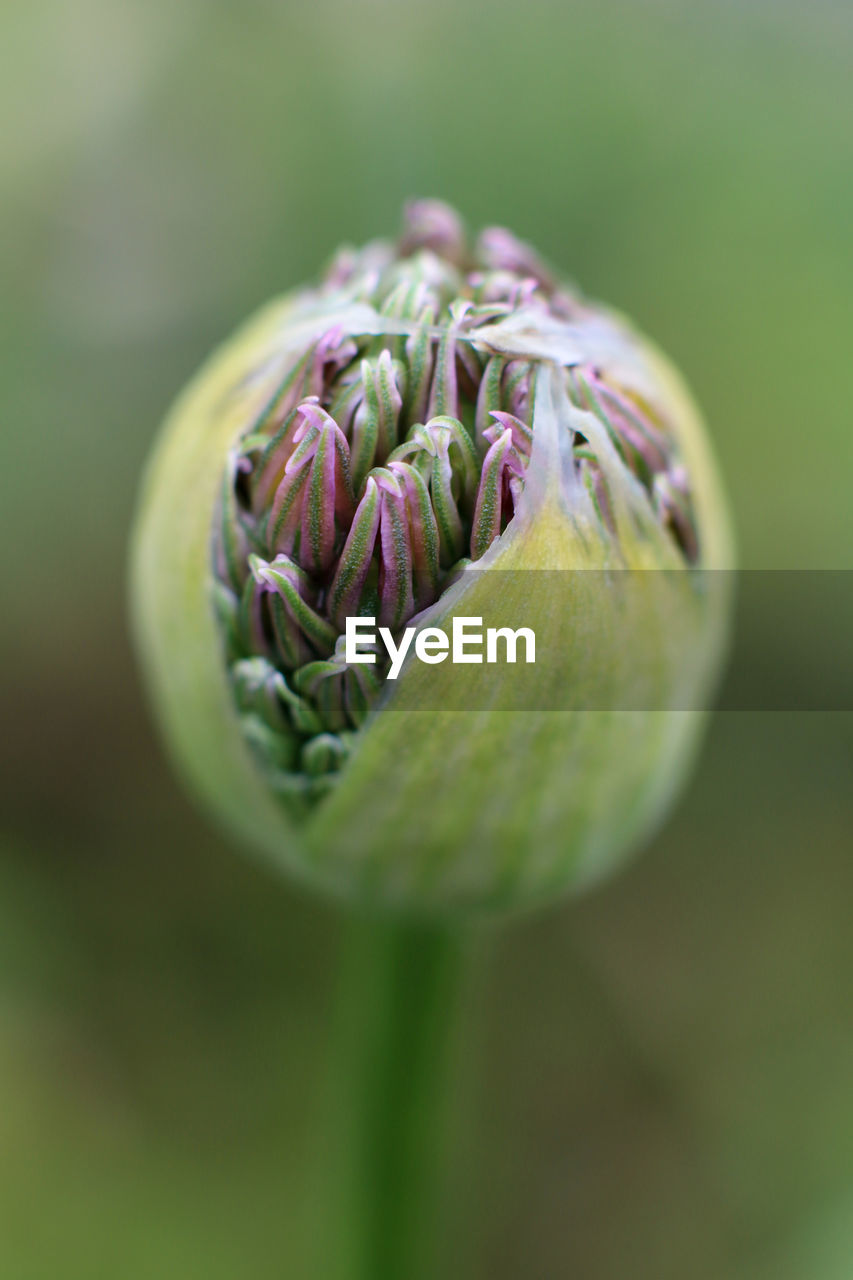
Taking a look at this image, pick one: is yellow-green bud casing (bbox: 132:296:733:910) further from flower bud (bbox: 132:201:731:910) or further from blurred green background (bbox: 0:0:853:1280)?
blurred green background (bbox: 0:0:853:1280)

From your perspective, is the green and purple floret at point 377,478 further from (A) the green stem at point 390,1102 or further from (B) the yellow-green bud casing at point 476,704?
(A) the green stem at point 390,1102

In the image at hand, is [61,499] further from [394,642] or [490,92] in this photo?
[394,642]

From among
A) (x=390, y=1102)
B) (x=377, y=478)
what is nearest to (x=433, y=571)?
(x=377, y=478)

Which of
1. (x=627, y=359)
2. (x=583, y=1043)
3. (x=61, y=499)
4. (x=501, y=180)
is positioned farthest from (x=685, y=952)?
(x=501, y=180)

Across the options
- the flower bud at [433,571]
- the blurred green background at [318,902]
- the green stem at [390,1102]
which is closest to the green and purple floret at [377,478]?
the flower bud at [433,571]

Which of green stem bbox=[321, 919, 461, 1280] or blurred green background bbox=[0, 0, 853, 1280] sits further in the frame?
blurred green background bbox=[0, 0, 853, 1280]

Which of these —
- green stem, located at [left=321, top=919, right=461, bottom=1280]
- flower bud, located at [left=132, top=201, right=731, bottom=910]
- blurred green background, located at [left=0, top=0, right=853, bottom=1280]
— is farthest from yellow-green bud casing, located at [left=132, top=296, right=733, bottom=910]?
blurred green background, located at [left=0, top=0, right=853, bottom=1280]

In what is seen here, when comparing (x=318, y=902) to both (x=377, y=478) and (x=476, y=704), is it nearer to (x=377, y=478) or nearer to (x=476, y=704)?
(x=476, y=704)
